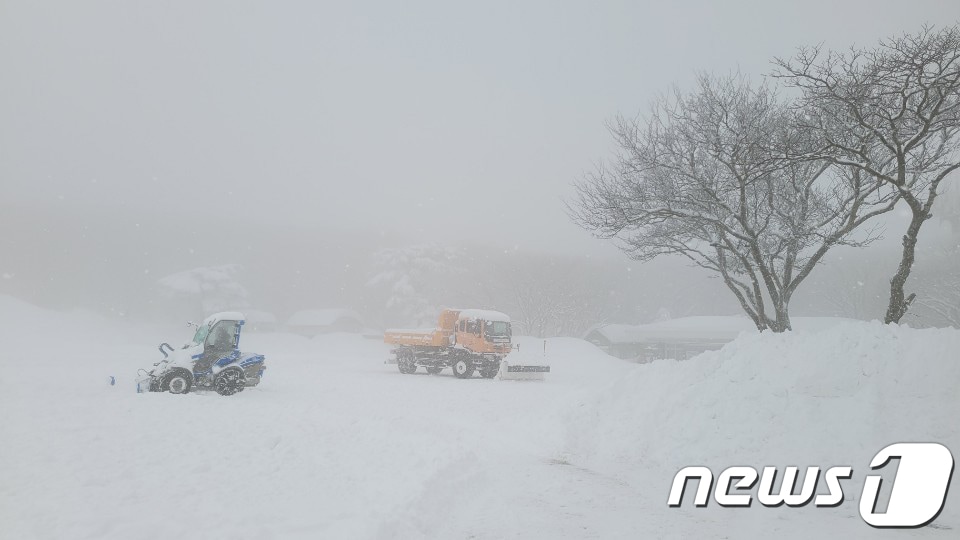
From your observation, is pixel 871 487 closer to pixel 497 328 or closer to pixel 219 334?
pixel 219 334

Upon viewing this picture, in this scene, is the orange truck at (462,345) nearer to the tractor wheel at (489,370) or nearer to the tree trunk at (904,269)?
the tractor wheel at (489,370)

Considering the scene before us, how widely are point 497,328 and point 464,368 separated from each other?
2.49 metres

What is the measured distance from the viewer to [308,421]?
1145 cm

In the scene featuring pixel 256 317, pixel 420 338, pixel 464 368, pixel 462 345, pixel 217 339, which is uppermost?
pixel 256 317

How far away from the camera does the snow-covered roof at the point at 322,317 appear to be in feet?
232

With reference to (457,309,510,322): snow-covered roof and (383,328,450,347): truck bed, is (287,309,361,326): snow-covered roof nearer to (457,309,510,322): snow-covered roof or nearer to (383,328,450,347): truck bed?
(383,328,450,347): truck bed

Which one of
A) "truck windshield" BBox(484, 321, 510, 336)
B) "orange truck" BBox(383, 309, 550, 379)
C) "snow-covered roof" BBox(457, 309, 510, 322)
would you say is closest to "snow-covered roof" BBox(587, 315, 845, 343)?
"truck windshield" BBox(484, 321, 510, 336)

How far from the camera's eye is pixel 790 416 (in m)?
8.38

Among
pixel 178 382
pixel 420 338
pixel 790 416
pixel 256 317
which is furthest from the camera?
pixel 256 317

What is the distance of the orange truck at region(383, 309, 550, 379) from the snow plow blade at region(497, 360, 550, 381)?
0.04m

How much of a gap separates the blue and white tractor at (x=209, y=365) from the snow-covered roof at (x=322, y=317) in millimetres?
54252

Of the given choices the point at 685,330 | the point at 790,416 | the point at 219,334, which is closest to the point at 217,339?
the point at 219,334

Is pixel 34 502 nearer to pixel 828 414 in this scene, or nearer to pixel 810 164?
pixel 828 414

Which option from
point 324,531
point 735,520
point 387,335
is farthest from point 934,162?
point 387,335
